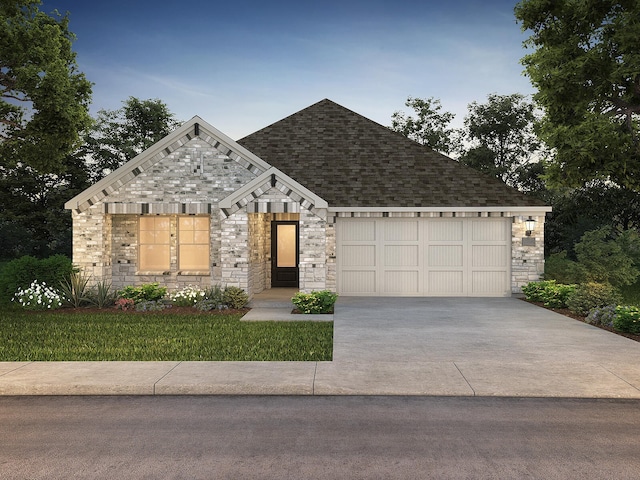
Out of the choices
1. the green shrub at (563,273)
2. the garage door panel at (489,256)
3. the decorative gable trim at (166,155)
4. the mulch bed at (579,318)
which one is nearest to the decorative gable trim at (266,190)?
the decorative gable trim at (166,155)

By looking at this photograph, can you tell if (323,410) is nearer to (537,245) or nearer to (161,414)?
(161,414)

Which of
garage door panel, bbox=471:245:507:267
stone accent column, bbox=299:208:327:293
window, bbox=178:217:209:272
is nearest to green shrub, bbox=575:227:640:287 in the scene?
garage door panel, bbox=471:245:507:267

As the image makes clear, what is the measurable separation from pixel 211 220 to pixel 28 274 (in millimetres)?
5573

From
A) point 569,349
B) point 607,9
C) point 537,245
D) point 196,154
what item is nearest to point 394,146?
point 537,245

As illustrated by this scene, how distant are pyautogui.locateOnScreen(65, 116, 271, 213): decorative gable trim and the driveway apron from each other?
5.78 m

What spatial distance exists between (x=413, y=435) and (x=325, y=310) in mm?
8520

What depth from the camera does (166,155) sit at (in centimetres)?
1642

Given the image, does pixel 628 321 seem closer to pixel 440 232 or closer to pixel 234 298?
pixel 440 232

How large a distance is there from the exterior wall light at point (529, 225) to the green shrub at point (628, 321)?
6425mm

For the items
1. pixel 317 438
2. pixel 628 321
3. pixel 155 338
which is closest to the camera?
pixel 317 438

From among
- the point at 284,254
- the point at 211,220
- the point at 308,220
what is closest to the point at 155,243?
the point at 211,220

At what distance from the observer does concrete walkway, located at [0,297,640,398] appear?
277 inches

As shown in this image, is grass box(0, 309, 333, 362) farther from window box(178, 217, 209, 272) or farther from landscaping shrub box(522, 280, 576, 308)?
landscaping shrub box(522, 280, 576, 308)

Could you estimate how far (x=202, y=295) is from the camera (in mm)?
15164
